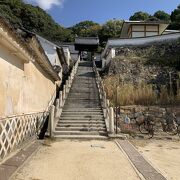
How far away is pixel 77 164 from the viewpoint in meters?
8.80

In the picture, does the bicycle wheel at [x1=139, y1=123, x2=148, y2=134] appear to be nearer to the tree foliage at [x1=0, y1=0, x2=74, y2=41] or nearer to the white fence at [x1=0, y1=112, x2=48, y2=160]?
the white fence at [x1=0, y1=112, x2=48, y2=160]

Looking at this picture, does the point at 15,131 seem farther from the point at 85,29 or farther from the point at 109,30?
the point at 85,29

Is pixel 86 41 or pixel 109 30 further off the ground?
pixel 109 30

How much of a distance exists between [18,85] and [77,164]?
4.38 m

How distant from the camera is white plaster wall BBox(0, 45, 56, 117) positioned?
9.82 metres

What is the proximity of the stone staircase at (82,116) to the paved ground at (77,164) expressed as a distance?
3.04 m

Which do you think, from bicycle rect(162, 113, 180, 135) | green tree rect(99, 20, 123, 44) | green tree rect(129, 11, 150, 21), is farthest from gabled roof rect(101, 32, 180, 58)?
green tree rect(129, 11, 150, 21)

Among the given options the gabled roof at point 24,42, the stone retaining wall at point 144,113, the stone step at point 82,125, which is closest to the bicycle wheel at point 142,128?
the stone retaining wall at point 144,113

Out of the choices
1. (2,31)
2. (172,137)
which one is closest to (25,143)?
(2,31)

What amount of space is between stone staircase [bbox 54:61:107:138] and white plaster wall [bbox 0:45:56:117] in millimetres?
1884

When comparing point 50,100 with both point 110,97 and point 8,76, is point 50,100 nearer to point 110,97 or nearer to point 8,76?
point 110,97

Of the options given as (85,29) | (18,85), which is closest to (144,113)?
(18,85)

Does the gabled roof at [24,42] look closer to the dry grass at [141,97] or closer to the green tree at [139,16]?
the dry grass at [141,97]

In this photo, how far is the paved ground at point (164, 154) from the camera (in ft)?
27.4
